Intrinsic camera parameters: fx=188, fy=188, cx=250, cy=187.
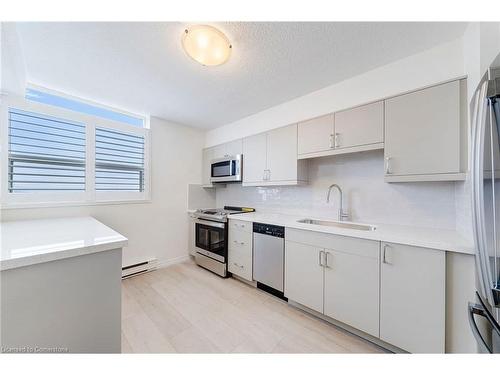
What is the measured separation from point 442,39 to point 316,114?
1.00 meters

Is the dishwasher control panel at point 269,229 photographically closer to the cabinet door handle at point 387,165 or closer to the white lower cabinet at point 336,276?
the white lower cabinet at point 336,276

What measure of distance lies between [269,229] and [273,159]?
0.92 meters

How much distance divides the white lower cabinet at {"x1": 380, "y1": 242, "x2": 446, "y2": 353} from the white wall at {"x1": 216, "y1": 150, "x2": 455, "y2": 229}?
23.4 inches

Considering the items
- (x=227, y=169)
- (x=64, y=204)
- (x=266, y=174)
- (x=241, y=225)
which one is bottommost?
(x=241, y=225)

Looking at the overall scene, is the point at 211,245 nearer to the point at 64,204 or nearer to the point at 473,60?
the point at 64,204

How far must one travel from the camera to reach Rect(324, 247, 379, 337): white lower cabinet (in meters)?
1.41

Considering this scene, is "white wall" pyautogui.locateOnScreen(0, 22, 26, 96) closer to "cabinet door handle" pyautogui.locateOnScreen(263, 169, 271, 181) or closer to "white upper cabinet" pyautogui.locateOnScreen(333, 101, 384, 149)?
"cabinet door handle" pyautogui.locateOnScreen(263, 169, 271, 181)

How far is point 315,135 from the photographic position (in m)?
2.05

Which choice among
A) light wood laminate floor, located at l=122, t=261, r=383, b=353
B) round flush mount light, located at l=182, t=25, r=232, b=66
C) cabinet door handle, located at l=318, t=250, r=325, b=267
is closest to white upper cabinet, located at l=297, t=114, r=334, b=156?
cabinet door handle, located at l=318, t=250, r=325, b=267

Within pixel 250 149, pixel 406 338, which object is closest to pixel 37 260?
pixel 406 338

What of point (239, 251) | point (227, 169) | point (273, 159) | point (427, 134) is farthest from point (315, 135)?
point (239, 251)

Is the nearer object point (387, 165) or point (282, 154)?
point (387, 165)

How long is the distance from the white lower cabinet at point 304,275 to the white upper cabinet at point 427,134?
38.0 inches

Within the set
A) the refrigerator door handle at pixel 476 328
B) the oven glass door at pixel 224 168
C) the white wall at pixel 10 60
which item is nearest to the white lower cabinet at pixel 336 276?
the refrigerator door handle at pixel 476 328
